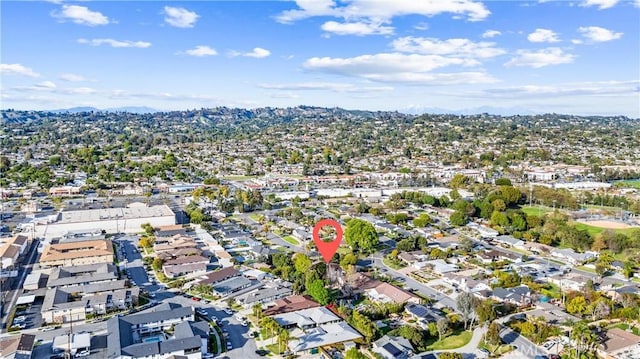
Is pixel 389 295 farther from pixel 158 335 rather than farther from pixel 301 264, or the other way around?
pixel 158 335

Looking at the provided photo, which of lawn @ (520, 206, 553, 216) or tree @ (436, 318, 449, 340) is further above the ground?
tree @ (436, 318, 449, 340)

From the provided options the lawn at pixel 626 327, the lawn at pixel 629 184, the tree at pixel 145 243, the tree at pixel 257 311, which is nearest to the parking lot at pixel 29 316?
the tree at pixel 257 311

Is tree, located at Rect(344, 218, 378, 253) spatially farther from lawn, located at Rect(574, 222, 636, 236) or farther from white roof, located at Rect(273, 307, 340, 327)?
lawn, located at Rect(574, 222, 636, 236)

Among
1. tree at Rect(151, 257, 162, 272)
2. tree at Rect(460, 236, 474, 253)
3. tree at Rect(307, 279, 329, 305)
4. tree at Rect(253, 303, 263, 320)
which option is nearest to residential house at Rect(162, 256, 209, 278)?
tree at Rect(151, 257, 162, 272)

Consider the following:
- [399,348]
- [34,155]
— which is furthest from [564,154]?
[34,155]

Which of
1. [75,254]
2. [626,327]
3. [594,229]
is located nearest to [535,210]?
[594,229]

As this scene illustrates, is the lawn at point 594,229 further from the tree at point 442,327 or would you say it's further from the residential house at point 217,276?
the residential house at point 217,276
